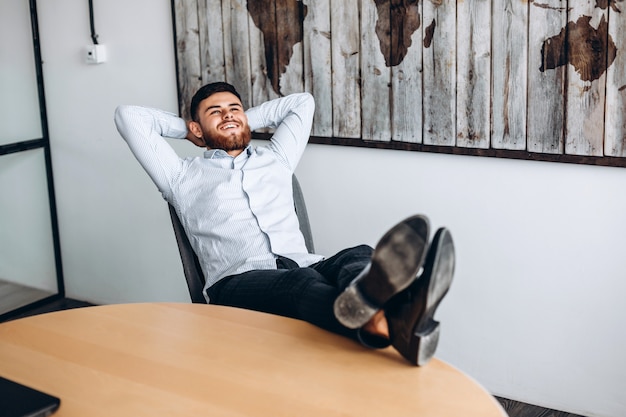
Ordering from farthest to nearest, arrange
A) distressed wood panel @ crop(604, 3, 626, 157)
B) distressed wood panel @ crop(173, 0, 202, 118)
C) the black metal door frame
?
1. the black metal door frame
2. distressed wood panel @ crop(173, 0, 202, 118)
3. distressed wood panel @ crop(604, 3, 626, 157)

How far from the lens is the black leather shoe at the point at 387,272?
1.51 meters

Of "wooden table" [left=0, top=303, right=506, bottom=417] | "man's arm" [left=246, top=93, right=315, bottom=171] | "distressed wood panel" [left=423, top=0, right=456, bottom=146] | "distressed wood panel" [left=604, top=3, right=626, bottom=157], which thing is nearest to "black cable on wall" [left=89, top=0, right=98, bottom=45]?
"man's arm" [left=246, top=93, right=315, bottom=171]

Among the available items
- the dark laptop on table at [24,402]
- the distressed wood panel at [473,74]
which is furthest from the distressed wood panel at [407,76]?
the dark laptop on table at [24,402]

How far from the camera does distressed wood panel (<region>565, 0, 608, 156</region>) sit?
2.33 meters

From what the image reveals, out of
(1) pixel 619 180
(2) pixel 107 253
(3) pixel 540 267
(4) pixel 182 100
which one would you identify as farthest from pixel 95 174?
(1) pixel 619 180

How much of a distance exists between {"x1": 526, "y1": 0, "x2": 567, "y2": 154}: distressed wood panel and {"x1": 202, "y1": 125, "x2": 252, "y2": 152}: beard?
893 millimetres

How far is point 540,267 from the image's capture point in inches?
102

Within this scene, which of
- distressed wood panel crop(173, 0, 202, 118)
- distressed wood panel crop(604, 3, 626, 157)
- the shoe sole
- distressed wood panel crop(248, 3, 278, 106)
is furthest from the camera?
distressed wood panel crop(173, 0, 202, 118)

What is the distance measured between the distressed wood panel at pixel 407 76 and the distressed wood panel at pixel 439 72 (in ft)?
0.08

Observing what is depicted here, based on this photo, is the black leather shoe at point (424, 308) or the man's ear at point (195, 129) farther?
the man's ear at point (195, 129)

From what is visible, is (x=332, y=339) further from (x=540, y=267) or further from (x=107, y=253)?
(x=107, y=253)

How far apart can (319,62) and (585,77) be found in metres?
0.92

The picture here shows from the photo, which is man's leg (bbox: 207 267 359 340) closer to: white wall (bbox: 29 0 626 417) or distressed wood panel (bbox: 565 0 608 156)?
white wall (bbox: 29 0 626 417)

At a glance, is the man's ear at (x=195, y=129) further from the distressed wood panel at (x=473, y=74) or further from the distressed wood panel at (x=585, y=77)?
the distressed wood panel at (x=585, y=77)
